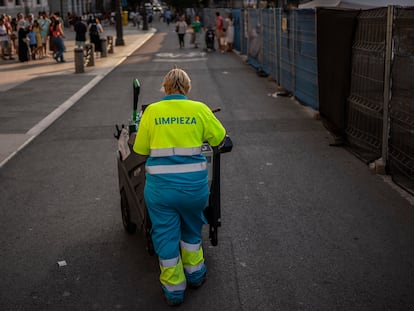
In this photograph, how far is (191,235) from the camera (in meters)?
4.93

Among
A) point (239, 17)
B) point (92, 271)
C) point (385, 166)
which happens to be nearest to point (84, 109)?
point (385, 166)

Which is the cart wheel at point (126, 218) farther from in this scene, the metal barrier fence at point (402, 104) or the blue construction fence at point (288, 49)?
the blue construction fence at point (288, 49)


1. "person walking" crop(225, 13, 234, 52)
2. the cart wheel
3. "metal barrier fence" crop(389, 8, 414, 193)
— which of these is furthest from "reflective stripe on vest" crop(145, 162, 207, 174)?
"person walking" crop(225, 13, 234, 52)

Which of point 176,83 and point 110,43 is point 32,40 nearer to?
point 110,43

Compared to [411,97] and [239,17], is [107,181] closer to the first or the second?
[411,97]

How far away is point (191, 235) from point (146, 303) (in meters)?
0.61

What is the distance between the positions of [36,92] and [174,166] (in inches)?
520

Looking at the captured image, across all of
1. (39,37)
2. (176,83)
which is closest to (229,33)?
(39,37)

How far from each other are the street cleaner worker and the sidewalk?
5365 mm

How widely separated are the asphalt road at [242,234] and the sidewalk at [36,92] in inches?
29.8

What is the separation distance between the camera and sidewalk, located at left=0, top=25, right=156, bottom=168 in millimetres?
11562

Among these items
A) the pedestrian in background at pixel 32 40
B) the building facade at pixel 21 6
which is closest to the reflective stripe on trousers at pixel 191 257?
the pedestrian in background at pixel 32 40

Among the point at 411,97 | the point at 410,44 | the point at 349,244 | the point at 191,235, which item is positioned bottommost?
the point at 349,244

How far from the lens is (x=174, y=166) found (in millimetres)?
4660
